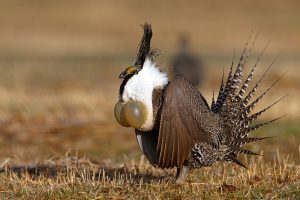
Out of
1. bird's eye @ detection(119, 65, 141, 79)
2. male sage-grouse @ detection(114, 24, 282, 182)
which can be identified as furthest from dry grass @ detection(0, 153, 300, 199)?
bird's eye @ detection(119, 65, 141, 79)

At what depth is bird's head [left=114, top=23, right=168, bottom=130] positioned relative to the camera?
580 centimetres

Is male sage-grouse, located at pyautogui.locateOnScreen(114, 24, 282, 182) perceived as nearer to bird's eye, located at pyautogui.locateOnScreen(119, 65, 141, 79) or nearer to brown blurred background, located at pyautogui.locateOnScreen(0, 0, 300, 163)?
bird's eye, located at pyautogui.locateOnScreen(119, 65, 141, 79)

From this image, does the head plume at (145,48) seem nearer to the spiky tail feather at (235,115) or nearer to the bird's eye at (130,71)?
the bird's eye at (130,71)

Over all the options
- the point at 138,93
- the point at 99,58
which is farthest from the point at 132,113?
the point at 99,58

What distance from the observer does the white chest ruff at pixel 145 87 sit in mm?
5805

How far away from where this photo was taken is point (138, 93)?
5.80 metres

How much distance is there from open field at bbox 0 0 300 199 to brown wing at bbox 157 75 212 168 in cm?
25

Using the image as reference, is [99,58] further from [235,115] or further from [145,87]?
[145,87]

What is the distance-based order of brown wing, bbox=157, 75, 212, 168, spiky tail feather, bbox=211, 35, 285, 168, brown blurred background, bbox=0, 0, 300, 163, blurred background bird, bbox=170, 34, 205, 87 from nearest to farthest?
brown wing, bbox=157, 75, 212, 168 < spiky tail feather, bbox=211, 35, 285, 168 < brown blurred background, bbox=0, 0, 300, 163 < blurred background bird, bbox=170, 34, 205, 87

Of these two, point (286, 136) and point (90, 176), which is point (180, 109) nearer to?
point (90, 176)

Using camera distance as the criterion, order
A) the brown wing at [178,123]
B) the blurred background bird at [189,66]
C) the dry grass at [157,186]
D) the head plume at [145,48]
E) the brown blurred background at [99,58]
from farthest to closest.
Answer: the blurred background bird at [189,66], the brown blurred background at [99,58], the head plume at [145,48], the brown wing at [178,123], the dry grass at [157,186]

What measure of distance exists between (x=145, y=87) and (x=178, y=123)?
0.37m

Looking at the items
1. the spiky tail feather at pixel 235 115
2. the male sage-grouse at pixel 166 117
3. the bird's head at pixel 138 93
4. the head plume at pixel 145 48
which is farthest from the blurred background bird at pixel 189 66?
the bird's head at pixel 138 93

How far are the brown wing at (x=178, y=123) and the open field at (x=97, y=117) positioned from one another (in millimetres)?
246
